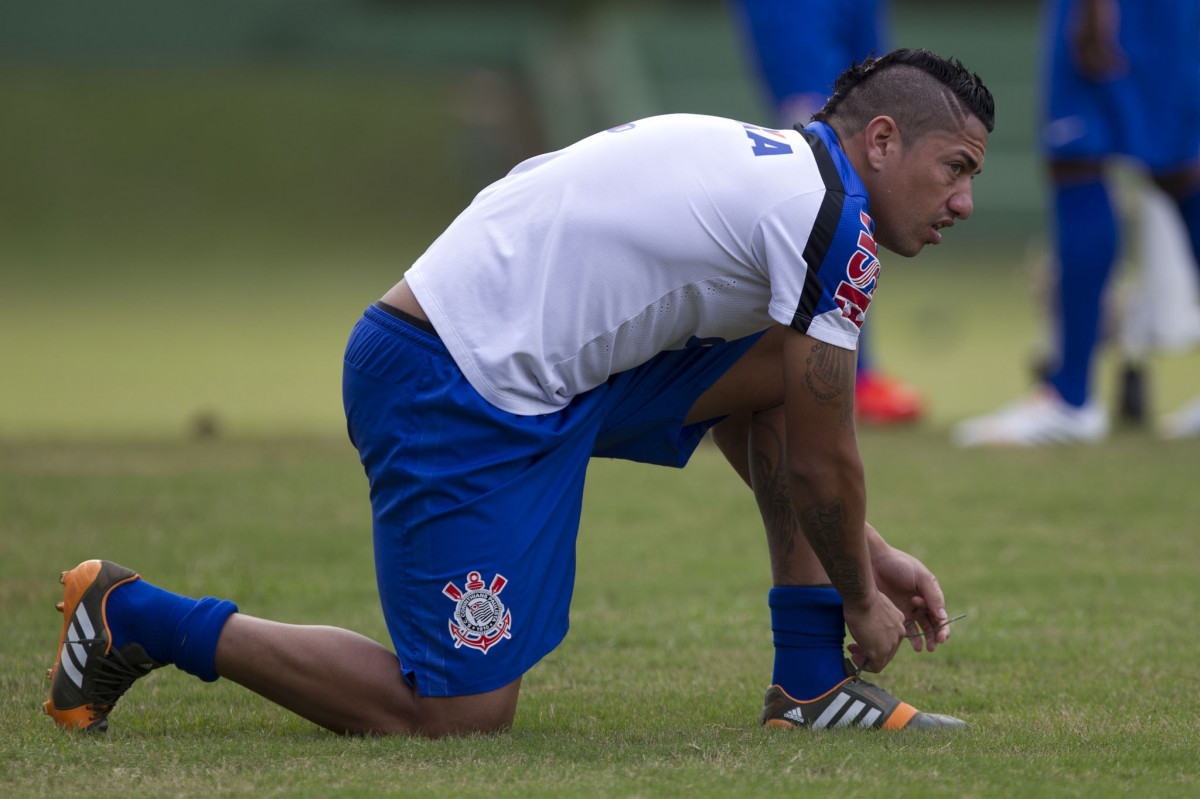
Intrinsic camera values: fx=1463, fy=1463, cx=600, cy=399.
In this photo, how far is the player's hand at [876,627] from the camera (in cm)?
243

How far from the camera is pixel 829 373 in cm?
229

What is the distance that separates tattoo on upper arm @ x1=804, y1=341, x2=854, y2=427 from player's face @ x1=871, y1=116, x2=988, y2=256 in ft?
0.83

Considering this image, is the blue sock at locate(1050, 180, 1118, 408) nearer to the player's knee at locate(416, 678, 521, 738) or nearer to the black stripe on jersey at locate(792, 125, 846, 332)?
the black stripe on jersey at locate(792, 125, 846, 332)

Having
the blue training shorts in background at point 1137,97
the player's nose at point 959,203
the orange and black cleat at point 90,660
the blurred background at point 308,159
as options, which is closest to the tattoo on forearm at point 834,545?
the player's nose at point 959,203

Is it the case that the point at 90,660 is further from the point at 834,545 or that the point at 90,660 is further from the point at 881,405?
the point at 881,405

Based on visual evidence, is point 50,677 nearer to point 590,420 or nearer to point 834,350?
point 590,420

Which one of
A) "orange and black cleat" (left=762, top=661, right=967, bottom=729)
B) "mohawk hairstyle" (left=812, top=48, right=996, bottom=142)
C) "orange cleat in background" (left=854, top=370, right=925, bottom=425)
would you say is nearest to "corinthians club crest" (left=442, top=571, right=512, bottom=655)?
"orange and black cleat" (left=762, top=661, right=967, bottom=729)

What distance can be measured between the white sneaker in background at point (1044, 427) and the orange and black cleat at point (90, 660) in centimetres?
392

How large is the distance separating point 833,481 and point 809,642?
1.23 ft

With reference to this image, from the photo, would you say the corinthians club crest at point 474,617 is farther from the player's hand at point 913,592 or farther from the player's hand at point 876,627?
the player's hand at point 913,592

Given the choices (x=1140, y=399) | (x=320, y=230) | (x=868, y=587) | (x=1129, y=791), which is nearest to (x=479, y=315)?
(x=868, y=587)

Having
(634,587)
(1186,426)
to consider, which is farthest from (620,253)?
(1186,426)

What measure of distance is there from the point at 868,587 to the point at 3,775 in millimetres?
1364

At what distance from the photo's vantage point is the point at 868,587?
7.94ft
